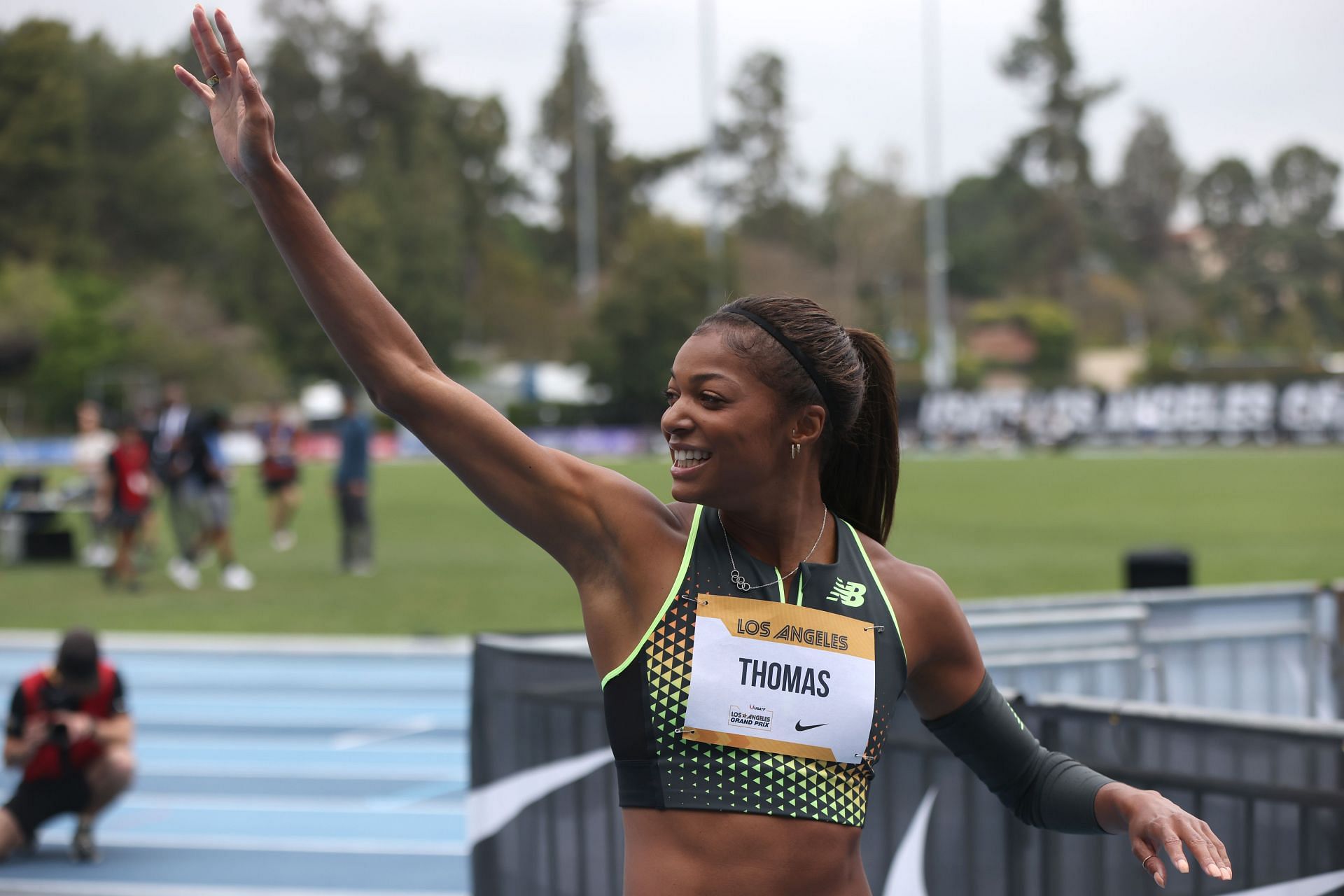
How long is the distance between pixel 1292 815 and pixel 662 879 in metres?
1.94

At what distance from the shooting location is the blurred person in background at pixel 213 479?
14.9 meters

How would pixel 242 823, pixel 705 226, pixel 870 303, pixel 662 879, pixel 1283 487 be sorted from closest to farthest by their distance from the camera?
1. pixel 662 879
2. pixel 242 823
3. pixel 1283 487
4. pixel 705 226
5. pixel 870 303

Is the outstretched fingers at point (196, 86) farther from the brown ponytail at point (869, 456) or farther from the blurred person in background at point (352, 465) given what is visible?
the blurred person in background at point (352, 465)

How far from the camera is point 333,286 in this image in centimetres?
210

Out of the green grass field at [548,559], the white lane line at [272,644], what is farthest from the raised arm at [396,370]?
the green grass field at [548,559]

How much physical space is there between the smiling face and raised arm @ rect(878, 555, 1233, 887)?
0.34 metres

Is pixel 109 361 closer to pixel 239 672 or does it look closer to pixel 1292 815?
pixel 239 672

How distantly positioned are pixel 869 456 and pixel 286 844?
5.41 m

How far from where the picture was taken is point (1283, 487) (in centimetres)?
2647

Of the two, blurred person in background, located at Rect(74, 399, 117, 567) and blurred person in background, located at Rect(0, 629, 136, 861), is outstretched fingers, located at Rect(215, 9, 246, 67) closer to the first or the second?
blurred person in background, located at Rect(0, 629, 136, 861)

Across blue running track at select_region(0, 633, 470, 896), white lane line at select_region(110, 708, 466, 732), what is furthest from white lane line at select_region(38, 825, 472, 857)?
white lane line at select_region(110, 708, 466, 732)

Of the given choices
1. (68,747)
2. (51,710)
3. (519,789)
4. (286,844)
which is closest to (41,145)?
(51,710)

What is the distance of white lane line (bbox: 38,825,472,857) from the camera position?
6.96 meters

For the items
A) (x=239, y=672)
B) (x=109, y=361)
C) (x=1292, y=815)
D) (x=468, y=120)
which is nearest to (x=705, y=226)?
(x=468, y=120)
